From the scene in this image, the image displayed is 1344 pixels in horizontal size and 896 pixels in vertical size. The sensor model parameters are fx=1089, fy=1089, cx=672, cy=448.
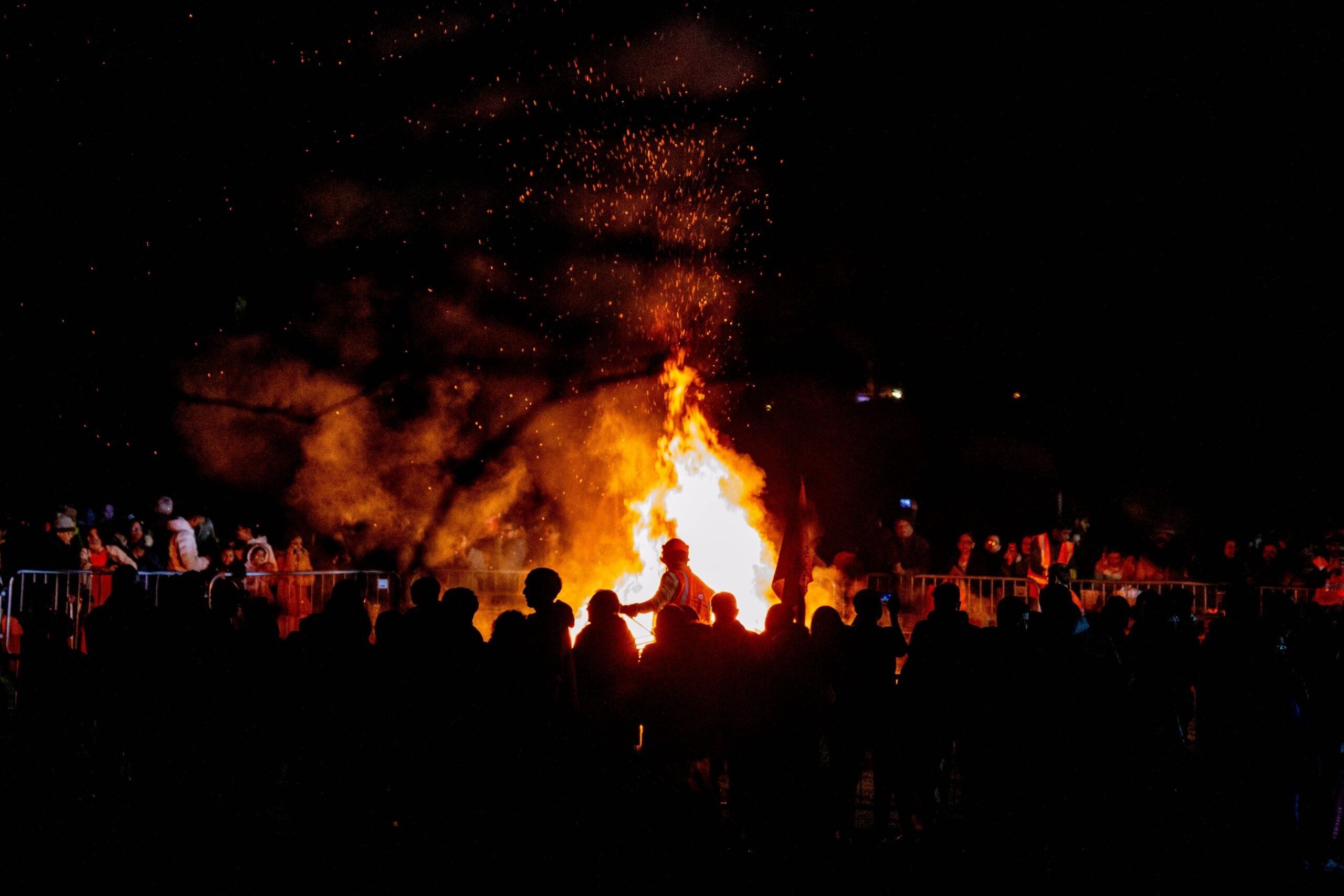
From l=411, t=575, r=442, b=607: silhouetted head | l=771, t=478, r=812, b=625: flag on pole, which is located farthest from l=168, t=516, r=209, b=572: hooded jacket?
l=411, t=575, r=442, b=607: silhouetted head

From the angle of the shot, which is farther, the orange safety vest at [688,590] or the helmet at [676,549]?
the helmet at [676,549]

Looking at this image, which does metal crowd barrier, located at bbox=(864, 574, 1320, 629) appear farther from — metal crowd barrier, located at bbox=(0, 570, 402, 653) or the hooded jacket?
the hooded jacket

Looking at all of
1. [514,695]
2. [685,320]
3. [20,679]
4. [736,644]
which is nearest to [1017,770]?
[736,644]

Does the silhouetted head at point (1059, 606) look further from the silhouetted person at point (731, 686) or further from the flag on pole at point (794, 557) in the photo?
the flag on pole at point (794, 557)

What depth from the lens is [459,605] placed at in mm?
5465

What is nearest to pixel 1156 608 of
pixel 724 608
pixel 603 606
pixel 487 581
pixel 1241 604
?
pixel 1241 604

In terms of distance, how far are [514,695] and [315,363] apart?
10584 mm

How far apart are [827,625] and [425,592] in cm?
212

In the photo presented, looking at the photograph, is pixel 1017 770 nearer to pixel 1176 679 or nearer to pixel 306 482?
pixel 1176 679

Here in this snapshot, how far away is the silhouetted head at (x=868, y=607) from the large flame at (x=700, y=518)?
5.04 meters

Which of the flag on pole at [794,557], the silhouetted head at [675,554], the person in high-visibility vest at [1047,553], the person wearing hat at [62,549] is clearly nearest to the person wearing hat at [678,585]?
the silhouetted head at [675,554]

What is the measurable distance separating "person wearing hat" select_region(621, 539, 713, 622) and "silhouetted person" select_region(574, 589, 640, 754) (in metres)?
2.55

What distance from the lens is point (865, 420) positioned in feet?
71.2

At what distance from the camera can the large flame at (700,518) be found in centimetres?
1227
